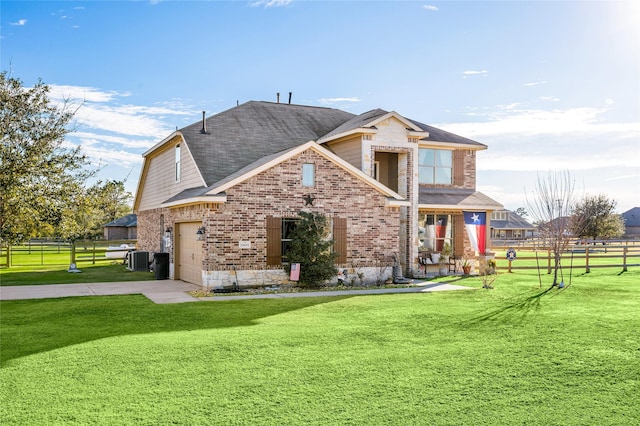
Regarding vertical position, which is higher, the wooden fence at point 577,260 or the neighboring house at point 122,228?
the neighboring house at point 122,228

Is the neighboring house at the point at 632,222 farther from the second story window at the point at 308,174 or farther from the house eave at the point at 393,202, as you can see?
the second story window at the point at 308,174

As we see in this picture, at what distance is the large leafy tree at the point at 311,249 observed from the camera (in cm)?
1788

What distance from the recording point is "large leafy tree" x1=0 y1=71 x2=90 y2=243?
22.8m

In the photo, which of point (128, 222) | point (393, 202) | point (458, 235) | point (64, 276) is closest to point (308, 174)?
point (393, 202)

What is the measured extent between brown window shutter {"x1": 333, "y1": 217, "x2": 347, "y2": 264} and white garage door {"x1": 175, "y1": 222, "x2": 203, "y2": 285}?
14.8 ft

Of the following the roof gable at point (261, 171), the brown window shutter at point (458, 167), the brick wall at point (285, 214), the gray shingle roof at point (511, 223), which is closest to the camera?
the roof gable at point (261, 171)

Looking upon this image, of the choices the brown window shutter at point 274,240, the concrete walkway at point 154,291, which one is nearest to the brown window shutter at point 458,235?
the concrete walkway at point 154,291

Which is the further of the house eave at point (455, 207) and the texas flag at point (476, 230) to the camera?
the texas flag at point (476, 230)

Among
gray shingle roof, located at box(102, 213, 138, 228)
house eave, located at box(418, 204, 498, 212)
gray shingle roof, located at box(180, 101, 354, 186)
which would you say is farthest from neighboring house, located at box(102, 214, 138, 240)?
house eave, located at box(418, 204, 498, 212)

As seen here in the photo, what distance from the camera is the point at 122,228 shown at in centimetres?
6656

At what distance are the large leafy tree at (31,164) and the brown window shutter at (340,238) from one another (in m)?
12.7

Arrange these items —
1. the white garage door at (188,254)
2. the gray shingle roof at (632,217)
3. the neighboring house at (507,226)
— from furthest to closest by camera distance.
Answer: the gray shingle roof at (632,217) → the neighboring house at (507,226) → the white garage door at (188,254)

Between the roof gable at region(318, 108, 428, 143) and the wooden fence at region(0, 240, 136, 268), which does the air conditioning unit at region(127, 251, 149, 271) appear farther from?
the roof gable at region(318, 108, 428, 143)

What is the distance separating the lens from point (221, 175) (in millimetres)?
20297
